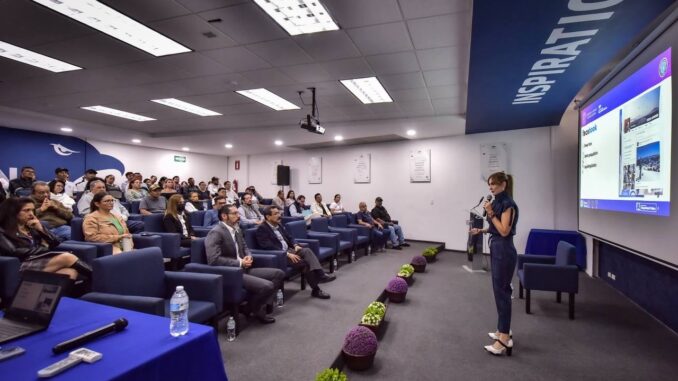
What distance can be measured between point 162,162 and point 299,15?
374 inches

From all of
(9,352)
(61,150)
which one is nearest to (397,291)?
(9,352)

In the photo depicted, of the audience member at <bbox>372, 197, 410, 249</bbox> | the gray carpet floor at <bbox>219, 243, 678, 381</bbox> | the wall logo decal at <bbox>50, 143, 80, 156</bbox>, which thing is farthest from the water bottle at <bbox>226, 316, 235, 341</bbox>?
the wall logo decal at <bbox>50, 143, 80, 156</bbox>

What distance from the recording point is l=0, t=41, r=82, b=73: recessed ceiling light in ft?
11.5

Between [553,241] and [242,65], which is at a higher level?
[242,65]

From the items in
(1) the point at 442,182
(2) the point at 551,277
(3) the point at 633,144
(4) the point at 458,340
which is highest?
(3) the point at 633,144

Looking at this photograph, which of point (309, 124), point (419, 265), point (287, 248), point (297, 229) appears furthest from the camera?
point (419, 265)

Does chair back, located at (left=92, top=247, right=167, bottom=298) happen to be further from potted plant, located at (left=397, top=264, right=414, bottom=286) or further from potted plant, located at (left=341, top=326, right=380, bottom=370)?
potted plant, located at (left=397, top=264, right=414, bottom=286)

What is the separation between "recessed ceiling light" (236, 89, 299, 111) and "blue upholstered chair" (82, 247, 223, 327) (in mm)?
2940

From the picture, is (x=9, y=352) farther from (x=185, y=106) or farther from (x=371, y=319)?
(x=185, y=106)

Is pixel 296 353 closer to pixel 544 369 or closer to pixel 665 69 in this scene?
pixel 544 369

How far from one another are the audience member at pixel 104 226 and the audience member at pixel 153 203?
197cm

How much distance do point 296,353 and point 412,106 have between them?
432cm

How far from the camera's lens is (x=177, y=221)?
489 cm

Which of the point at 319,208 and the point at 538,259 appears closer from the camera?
the point at 538,259
